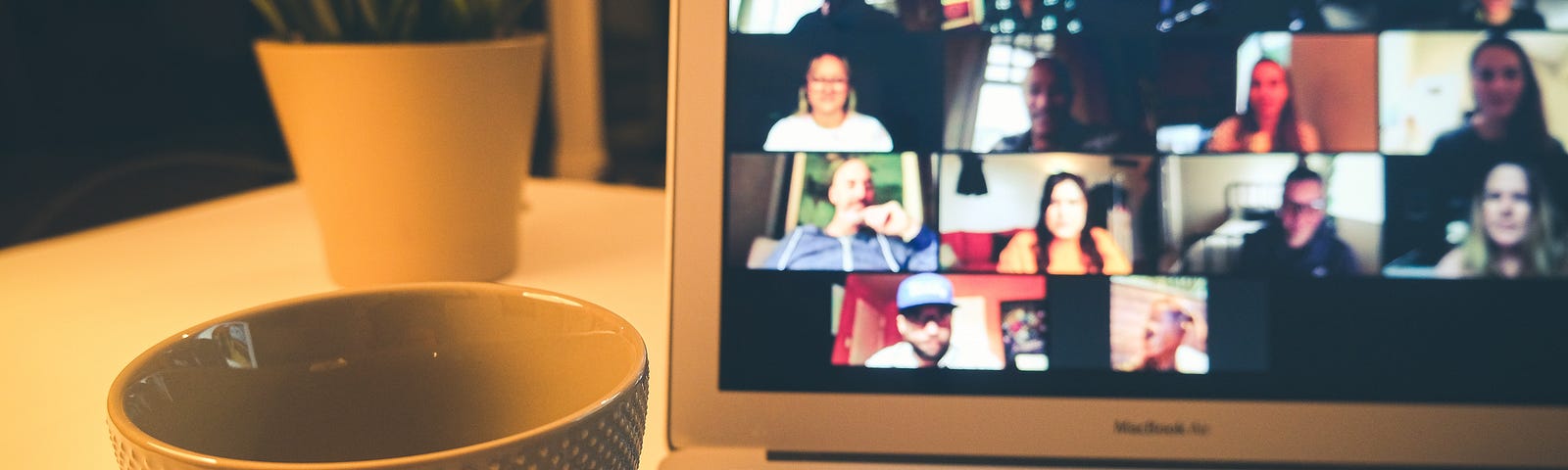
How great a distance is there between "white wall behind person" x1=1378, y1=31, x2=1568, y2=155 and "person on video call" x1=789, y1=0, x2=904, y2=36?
0.16m

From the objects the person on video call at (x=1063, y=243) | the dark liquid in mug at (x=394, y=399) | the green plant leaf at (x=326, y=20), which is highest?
the green plant leaf at (x=326, y=20)

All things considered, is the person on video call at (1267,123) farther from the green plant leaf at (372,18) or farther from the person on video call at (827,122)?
the green plant leaf at (372,18)

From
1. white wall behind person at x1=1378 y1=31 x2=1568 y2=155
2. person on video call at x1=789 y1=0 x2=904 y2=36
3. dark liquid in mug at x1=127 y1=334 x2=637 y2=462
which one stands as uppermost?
person on video call at x1=789 y1=0 x2=904 y2=36

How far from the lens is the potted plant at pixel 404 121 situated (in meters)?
0.48

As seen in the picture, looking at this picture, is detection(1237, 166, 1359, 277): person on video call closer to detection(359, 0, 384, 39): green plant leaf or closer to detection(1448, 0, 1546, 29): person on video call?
detection(1448, 0, 1546, 29): person on video call

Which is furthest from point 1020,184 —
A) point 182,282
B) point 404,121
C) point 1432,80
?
point 182,282

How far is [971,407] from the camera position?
0.34 metres

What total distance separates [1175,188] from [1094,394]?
75mm

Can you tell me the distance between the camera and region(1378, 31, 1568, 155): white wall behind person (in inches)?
12.9

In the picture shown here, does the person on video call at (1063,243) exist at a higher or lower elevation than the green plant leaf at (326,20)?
lower

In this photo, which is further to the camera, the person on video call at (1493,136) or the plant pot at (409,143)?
the plant pot at (409,143)

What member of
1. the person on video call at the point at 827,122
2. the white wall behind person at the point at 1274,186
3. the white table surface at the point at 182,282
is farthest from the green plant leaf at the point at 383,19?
the white wall behind person at the point at 1274,186

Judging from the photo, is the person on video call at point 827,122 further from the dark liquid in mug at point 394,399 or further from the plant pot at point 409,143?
the plant pot at point 409,143

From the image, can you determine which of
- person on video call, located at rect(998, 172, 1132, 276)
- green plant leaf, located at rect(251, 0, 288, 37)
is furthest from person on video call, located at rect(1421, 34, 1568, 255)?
green plant leaf, located at rect(251, 0, 288, 37)
